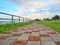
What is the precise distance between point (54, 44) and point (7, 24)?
820 cm

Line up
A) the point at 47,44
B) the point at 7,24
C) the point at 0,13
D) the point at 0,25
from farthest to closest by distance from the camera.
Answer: the point at 7,24 < the point at 0,25 < the point at 0,13 < the point at 47,44

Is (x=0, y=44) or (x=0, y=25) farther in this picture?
(x=0, y=25)

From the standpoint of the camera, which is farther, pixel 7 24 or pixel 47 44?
pixel 7 24

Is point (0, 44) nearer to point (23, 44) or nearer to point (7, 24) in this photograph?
point (23, 44)

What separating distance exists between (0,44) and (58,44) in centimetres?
164

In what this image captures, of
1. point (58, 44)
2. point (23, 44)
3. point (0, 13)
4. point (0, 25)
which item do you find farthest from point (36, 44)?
point (0, 25)

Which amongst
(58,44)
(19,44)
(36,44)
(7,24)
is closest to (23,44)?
(19,44)

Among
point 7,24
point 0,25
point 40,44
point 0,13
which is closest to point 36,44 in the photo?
point 40,44

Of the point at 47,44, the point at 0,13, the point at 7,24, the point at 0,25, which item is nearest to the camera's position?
the point at 47,44

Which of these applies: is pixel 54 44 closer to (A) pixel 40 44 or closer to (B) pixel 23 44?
(A) pixel 40 44

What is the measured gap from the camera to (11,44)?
4.13 metres

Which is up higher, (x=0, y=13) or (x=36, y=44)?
(x=0, y=13)

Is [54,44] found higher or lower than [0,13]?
lower

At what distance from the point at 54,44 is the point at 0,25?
21.6 ft
